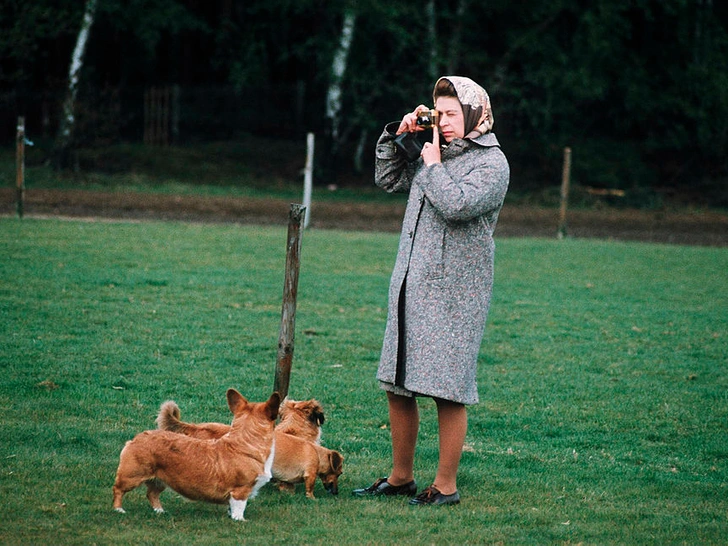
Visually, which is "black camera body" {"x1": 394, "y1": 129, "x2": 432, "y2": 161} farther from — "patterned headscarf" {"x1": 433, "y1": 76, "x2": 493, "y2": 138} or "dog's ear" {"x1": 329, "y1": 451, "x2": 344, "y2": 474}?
"dog's ear" {"x1": 329, "y1": 451, "x2": 344, "y2": 474}

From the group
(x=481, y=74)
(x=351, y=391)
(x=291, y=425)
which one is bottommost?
(x=351, y=391)

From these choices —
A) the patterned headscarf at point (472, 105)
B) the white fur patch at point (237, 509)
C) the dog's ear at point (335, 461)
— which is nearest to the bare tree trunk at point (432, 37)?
the patterned headscarf at point (472, 105)

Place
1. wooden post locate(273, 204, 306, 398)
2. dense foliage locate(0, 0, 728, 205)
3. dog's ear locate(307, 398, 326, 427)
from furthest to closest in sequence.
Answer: dense foliage locate(0, 0, 728, 205), wooden post locate(273, 204, 306, 398), dog's ear locate(307, 398, 326, 427)

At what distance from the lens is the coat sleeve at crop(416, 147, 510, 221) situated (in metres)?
4.59

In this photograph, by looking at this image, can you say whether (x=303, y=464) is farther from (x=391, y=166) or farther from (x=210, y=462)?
(x=391, y=166)

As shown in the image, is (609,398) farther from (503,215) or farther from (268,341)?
(503,215)

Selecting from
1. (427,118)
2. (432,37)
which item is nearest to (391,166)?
(427,118)

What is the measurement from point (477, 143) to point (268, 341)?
4868 mm

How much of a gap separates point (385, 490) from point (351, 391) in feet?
8.07

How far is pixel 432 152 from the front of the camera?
4.73 metres

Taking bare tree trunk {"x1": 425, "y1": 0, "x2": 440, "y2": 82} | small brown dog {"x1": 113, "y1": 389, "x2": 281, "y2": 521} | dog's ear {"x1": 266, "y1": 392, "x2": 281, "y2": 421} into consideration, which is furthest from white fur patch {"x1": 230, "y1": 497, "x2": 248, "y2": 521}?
bare tree trunk {"x1": 425, "y1": 0, "x2": 440, "y2": 82}

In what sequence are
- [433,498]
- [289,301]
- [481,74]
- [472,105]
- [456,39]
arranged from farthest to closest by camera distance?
[481,74] < [456,39] < [289,301] < [433,498] < [472,105]

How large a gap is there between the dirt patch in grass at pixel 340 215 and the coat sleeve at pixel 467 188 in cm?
1557

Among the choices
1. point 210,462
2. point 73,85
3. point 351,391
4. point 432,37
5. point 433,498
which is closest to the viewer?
point 210,462
